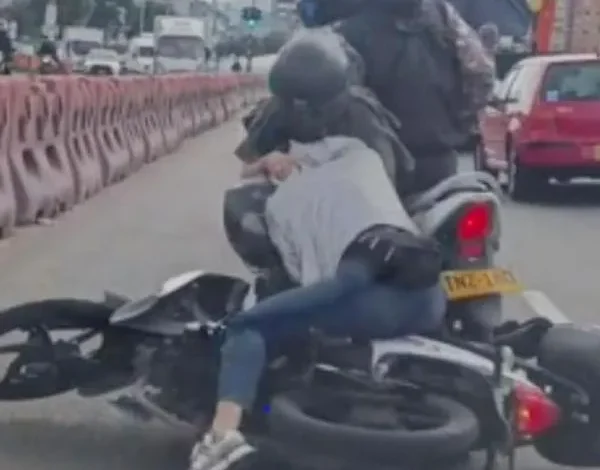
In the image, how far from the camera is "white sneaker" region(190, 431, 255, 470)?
17.9 ft

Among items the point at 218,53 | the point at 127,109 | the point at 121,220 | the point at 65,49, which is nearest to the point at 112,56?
the point at 65,49

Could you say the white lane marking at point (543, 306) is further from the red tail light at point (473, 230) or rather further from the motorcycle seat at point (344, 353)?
the motorcycle seat at point (344, 353)

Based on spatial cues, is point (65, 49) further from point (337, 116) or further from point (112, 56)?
point (337, 116)

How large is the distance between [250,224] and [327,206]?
378 mm

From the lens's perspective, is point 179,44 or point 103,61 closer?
point 103,61

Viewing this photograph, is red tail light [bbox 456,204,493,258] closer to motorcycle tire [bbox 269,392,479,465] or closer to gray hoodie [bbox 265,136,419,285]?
gray hoodie [bbox 265,136,419,285]

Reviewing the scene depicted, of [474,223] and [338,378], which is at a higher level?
[474,223]

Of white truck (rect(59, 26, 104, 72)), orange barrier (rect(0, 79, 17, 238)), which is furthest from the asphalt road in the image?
white truck (rect(59, 26, 104, 72))

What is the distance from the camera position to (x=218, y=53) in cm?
9844

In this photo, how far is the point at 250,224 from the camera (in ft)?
20.5

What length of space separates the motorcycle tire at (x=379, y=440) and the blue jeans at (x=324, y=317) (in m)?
0.26

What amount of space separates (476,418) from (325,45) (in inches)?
50.1

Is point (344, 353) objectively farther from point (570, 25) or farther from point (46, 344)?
point (570, 25)

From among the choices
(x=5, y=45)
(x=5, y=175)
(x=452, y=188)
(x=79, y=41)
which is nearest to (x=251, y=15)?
(x=79, y=41)
